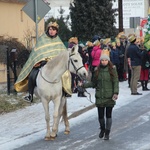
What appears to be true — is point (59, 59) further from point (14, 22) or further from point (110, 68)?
point (14, 22)

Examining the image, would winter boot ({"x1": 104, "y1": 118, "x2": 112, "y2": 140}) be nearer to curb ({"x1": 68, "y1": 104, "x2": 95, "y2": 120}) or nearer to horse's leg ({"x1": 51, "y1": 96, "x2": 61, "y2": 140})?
horse's leg ({"x1": 51, "y1": 96, "x2": 61, "y2": 140})

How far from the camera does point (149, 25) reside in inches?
815

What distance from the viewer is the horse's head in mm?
9430

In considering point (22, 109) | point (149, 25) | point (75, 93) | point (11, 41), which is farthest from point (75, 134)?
point (11, 41)

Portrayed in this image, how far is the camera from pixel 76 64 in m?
9.57

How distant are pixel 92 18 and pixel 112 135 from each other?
28468mm

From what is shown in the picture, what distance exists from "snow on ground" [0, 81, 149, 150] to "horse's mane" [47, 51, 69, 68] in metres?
1.53

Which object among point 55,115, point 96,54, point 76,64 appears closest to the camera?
point 76,64

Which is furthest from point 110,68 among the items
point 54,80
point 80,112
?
point 80,112

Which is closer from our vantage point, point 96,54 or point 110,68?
point 110,68

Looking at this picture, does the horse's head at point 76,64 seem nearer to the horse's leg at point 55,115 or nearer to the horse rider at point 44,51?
the horse's leg at point 55,115

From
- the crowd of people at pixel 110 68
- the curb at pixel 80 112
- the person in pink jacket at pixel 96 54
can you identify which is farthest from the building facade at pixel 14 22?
the curb at pixel 80 112

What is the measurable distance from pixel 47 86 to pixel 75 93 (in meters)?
7.12

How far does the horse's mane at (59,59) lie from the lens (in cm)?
987
